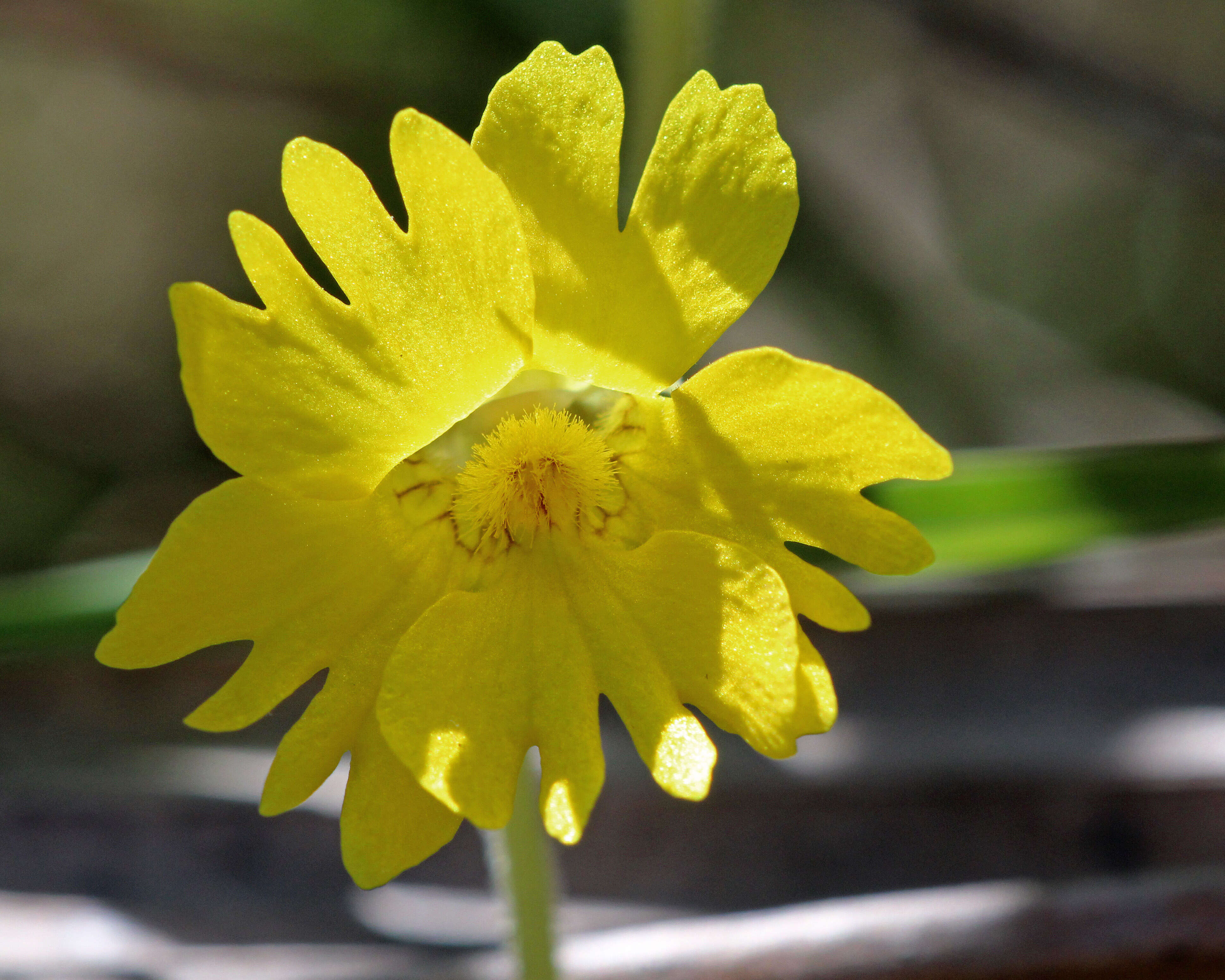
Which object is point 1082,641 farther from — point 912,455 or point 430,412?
point 430,412

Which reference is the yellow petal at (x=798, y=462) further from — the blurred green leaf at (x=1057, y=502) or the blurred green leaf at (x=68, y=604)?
the blurred green leaf at (x=68, y=604)

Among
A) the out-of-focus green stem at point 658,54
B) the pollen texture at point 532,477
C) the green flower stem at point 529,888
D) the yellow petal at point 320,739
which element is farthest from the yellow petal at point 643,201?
the out-of-focus green stem at point 658,54

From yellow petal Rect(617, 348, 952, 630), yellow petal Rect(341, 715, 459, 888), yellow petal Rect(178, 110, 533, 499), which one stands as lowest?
yellow petal Rect(341, 715, 459, 888)

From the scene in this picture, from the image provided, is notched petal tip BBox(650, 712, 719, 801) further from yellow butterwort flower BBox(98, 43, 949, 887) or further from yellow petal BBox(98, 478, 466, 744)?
yellow petal BBox(98, 478, 466, 744)

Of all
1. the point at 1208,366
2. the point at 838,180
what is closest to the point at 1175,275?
the point at 1208,366

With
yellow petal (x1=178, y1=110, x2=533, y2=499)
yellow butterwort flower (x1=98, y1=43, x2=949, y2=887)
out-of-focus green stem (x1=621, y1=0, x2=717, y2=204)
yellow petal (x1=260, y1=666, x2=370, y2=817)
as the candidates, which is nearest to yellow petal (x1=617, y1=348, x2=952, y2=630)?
yellow butterwort flower (x1=98, y1=43, x2=949, y2=887)
